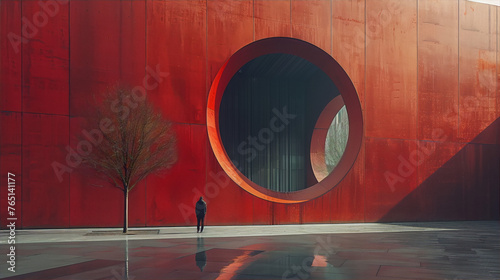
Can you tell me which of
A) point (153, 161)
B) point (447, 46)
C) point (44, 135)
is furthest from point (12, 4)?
point (447, 46)

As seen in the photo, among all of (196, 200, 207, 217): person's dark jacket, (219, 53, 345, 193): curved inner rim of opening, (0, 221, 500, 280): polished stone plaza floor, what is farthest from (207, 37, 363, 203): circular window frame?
(219, 53, 345, 193): curved inner rim of opening

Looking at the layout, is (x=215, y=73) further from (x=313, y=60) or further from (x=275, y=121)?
(x=275, y=121)

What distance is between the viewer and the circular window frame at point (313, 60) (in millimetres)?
16578

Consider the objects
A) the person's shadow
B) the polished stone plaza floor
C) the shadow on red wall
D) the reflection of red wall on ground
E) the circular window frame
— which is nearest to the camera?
the polished stone plaza floor

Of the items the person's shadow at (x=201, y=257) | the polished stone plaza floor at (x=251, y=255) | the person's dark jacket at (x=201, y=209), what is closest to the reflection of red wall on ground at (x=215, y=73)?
the person's dark jacket at (x=201, y=209)

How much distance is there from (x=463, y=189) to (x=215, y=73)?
11.6 m

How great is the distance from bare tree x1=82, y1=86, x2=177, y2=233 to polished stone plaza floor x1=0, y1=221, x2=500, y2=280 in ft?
6.25

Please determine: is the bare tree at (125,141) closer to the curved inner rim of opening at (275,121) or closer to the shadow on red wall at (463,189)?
the shadow on red wall at (463,189)

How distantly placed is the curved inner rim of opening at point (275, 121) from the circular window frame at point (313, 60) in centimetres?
873

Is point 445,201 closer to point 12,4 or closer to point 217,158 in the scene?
point 217,158

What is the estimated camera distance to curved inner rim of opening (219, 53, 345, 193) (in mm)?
27891

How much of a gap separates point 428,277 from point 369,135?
11.6m

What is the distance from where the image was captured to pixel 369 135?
18.1 metres

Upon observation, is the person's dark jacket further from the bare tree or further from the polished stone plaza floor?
the bare tree
